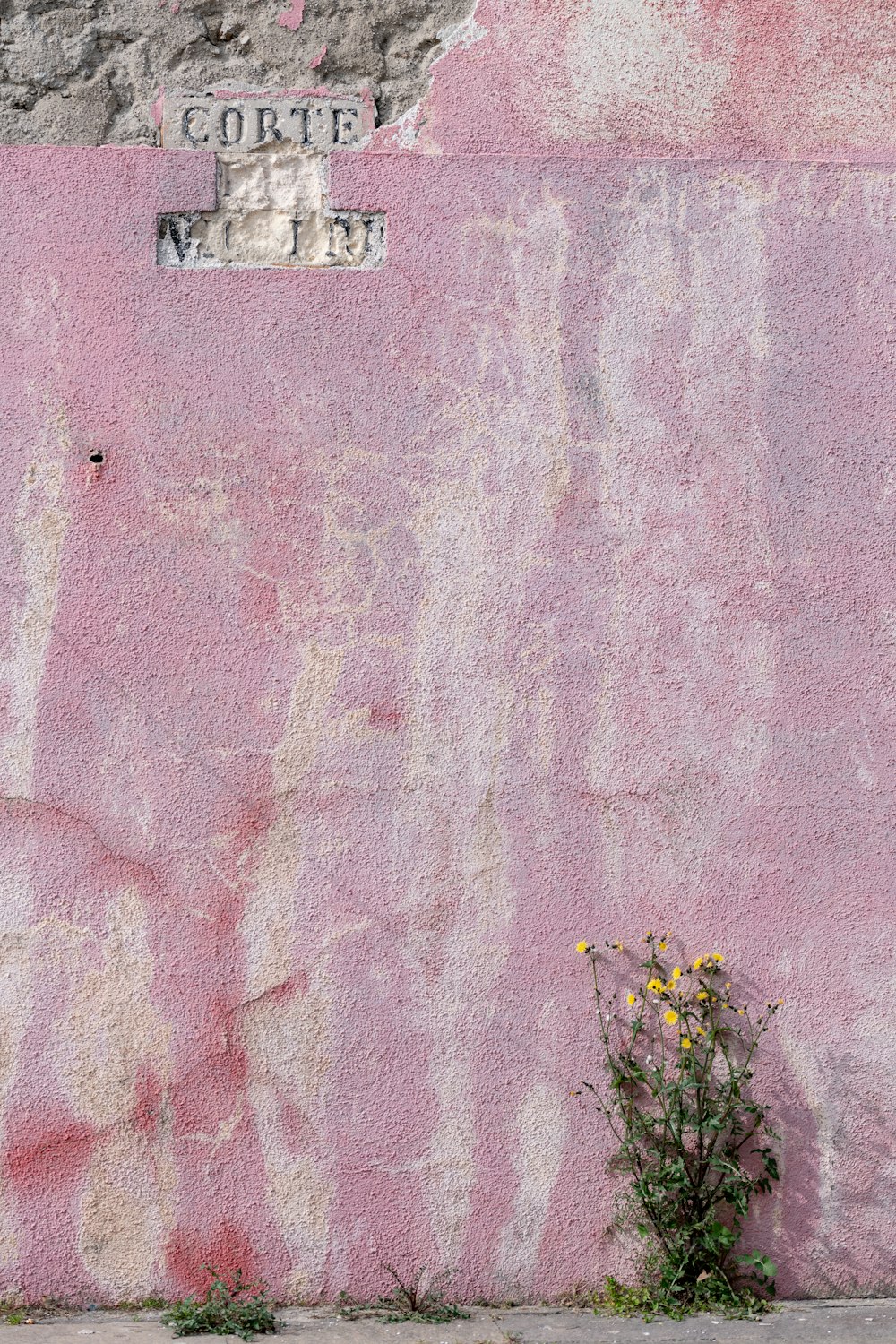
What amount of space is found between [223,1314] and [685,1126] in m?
1.06

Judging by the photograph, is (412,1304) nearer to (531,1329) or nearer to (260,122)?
(531,1329)

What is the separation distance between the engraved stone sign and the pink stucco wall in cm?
7

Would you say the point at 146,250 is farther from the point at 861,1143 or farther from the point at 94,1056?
the point at 861,1143

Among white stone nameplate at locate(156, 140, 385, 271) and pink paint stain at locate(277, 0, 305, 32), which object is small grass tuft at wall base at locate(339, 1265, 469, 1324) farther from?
pink paint stain at locate(277, 0, 305, 32)

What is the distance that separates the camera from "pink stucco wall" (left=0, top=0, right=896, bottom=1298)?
9.25 ft

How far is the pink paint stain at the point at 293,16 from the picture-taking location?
2.96 metres

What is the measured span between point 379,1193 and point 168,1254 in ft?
1.57

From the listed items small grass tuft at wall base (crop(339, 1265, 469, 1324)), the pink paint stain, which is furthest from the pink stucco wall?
the pink paint stain

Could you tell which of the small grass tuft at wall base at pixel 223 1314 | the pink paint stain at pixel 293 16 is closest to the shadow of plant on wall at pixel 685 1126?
the small grass tuft at wall base at pixel 223 1314

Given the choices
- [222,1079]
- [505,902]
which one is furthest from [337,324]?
[222,1079]

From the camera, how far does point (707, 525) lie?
2916 mm

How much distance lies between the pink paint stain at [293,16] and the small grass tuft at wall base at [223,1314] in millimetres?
2822

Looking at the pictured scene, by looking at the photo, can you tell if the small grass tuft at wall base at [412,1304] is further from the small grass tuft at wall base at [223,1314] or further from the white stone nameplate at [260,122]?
the white stone nameplate at [260,122]

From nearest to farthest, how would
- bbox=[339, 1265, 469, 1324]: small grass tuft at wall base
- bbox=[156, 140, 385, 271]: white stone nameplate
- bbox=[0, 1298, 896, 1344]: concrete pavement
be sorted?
bbox=[0, 1298, 896, 1344]: concrete pavement → bbox=[339, 1265, 469, 1324]: small grass tuft at wall base → bbox=[156, 140, 385, 271]: white stone nameplate
